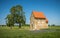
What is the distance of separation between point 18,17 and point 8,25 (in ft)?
5.95

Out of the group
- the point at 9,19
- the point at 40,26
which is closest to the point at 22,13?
the point at 9,19

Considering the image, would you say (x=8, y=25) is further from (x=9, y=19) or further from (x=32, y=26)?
(x=32, y=26)

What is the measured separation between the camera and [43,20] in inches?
829

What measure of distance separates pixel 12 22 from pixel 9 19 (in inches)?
31.4

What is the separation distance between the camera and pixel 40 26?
20094mm

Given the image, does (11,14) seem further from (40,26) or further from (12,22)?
(40,26)

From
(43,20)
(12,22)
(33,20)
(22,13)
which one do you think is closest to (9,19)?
(12,22)

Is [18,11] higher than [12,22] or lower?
higher

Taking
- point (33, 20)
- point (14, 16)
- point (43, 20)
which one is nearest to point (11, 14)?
point (14, 16)

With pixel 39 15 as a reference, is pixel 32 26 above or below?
below

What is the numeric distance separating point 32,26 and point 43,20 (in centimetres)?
181

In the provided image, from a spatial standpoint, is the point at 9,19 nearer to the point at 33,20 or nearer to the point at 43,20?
the point at 33,20

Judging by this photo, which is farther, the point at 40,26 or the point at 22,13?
the point at 22,13

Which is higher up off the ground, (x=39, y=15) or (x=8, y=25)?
(x=39, y=15)
